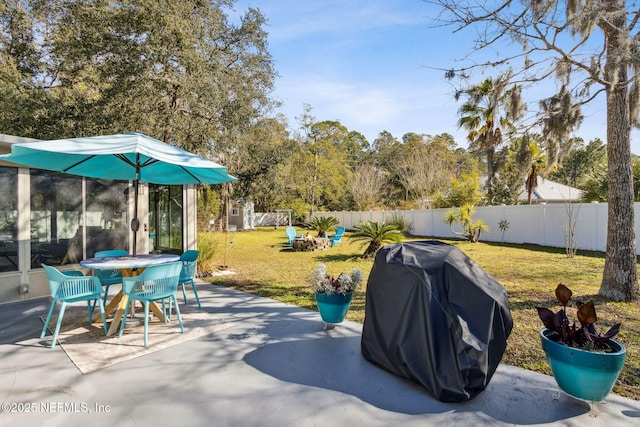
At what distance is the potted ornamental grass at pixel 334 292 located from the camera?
386cm

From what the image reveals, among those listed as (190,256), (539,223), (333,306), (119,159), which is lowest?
(333,306)

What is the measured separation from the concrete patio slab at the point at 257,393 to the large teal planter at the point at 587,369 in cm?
15

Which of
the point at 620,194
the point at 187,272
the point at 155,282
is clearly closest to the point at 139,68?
the point at 187,272

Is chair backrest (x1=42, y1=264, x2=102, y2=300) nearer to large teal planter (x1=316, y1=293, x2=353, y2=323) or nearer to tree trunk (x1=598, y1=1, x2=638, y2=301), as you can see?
large teal planter (x1=316, y1=293, x2=353, y2=323)

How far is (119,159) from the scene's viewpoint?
4660mm

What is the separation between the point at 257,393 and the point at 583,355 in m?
2.28

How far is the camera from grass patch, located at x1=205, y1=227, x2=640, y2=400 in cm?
343

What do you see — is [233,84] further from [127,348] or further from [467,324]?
[467,324]

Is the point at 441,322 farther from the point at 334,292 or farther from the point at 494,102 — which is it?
the point at 494,102

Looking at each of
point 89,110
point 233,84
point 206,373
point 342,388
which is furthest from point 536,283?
point 89,110

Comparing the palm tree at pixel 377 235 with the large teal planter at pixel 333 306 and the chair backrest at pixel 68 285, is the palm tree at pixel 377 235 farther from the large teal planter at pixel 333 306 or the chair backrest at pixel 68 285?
the chair backrest at pixel 68 285

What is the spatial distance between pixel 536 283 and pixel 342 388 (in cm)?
534

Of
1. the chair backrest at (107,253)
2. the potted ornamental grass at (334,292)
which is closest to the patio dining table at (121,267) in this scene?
the chair backrest at (107,253)

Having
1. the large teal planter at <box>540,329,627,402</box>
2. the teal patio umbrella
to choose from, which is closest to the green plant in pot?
the large teal planter at <box>540,329,627,402</box>
